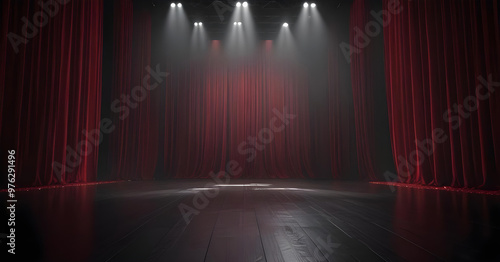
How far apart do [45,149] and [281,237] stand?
388 centimetres

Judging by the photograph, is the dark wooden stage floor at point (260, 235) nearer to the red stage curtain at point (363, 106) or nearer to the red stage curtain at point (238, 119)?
the red stage curtain at point (363, 106)

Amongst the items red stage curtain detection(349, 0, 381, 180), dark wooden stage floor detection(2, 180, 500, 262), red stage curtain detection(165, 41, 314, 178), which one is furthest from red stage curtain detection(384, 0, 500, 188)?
red stage curtain detection(165, 41, 314, 178)

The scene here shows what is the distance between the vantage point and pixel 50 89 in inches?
162

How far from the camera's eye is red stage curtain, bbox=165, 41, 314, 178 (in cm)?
728

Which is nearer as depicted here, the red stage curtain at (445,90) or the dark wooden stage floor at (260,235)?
the dark wooden stage floor at (260,235)

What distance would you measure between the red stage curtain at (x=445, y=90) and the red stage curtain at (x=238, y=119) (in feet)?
8.69

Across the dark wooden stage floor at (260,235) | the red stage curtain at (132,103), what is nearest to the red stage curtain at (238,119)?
the red stage curtain at (132,103)

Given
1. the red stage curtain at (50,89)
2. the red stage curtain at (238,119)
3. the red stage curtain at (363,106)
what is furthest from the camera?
the red stage curtain at (238,119)

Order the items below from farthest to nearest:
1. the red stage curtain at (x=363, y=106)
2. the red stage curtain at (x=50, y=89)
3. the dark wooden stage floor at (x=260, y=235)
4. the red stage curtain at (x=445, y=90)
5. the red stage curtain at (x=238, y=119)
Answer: the red stage curtain at (x=238, y=119), the red stage curtain at (x=363, y=106), the red stage curtain at (x=50, y=89), the red stage curtain at (x=445, y=90), the dark wooden stage floor at (x=260, y=235)

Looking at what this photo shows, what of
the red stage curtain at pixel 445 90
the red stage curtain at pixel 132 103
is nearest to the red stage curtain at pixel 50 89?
the red stage curtain at pixel 132 103

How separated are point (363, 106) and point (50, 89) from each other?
5.17 metres

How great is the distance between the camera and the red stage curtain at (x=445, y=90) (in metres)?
3.24

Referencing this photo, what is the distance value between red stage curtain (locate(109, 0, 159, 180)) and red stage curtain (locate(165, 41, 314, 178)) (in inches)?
23.5

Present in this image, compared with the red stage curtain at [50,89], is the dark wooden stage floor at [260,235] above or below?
below
